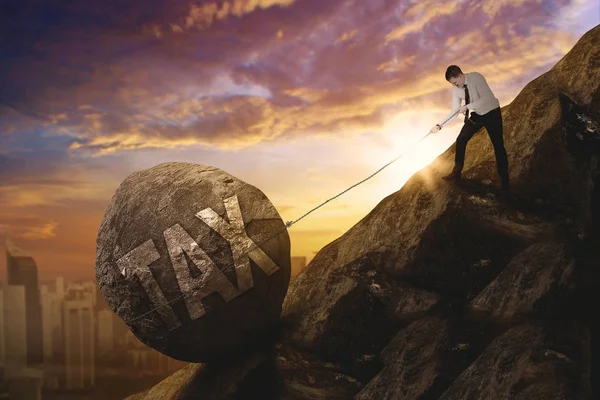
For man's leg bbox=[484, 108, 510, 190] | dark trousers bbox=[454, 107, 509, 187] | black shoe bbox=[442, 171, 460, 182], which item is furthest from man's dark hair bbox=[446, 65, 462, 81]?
black shoe bbox=[442, 171, 460, 182]

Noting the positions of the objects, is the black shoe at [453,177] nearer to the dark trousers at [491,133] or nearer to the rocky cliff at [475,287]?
the rocky cliff at [475,287]

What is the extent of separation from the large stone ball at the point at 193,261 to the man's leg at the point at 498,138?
405cm

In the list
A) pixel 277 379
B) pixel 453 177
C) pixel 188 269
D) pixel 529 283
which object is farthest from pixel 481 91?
pixel 277 379

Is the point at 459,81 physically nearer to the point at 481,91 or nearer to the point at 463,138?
the point at 481,91

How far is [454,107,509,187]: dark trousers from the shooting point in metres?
8.93

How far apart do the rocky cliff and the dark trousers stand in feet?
1.99

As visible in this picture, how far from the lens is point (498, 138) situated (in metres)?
9.09

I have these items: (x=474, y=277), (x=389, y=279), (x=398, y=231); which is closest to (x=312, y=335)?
(x=389, y=279)

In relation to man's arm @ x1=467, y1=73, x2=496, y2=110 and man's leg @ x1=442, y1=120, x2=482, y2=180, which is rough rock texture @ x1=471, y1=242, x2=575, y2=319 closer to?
man's leg @ x1=442, y1=120, x2=482, y2=180

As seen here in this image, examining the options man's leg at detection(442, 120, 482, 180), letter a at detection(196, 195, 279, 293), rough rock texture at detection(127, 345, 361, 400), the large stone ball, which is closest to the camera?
man's leg at detection(442, 120, 482, 180)

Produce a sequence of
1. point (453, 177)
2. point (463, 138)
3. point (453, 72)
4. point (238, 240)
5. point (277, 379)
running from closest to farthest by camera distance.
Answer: point (453, 72)
point (463, 138)
point (238, 240)
point (453, 177)
point (277, 379)

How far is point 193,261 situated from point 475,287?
500 centimetres

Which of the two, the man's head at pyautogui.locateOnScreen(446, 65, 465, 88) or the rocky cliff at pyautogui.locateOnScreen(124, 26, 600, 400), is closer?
the man's head at pyautogui.locateOnScreen(446, 65, 465, 88)

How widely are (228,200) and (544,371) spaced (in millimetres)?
6000
